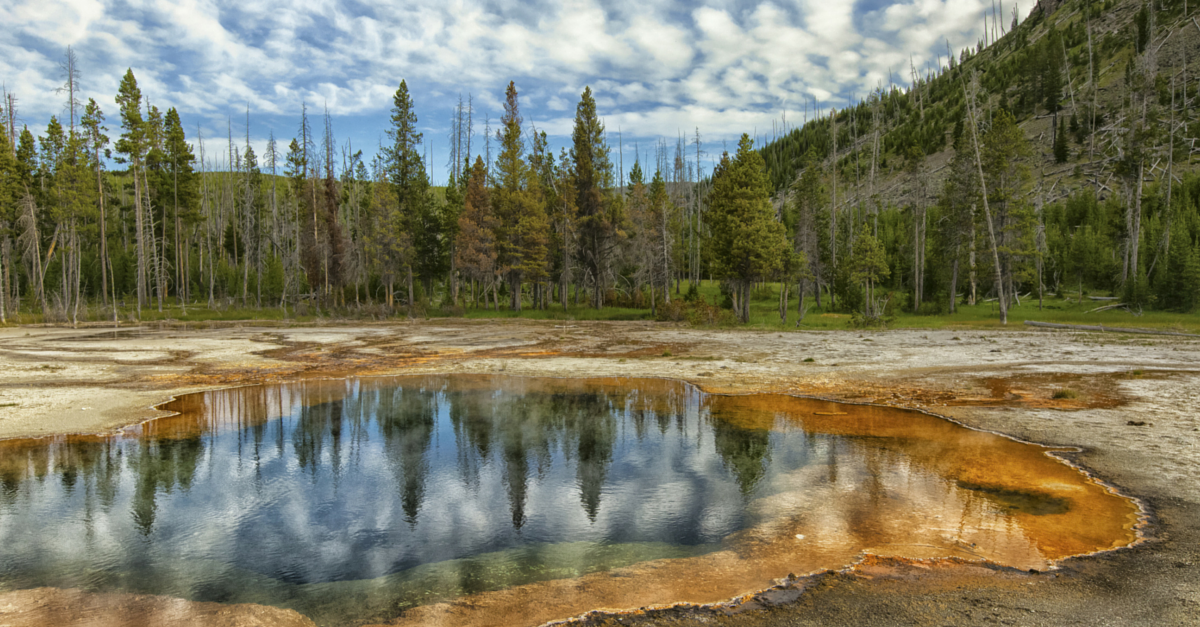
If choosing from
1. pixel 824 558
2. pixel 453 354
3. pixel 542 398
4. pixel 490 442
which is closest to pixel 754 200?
pixel 453 354

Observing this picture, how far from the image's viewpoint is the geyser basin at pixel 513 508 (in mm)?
6207

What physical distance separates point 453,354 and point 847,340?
18.4 meters

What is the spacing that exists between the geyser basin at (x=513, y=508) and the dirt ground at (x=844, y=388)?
1.53ft

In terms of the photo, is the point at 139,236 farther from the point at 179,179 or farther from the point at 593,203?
the point at 593,203

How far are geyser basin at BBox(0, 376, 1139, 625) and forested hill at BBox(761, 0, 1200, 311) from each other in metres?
34.6

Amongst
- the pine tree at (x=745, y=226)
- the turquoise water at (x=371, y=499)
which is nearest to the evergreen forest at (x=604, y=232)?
the pine tree at (x=745, y=226)

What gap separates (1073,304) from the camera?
44.9 meters

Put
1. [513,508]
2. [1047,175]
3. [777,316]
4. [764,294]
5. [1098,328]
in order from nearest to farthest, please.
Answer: [513,508]
[1098,328]
[777,316]
[764,294]
[1047,175]

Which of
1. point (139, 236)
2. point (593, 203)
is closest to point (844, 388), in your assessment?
point (593, 203)

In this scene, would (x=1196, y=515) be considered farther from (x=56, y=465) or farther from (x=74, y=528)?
(x=56, y=465)

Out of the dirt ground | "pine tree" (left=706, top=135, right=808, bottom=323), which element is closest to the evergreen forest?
"pine tree" (left=706, top=135, right=808, bottom=323)

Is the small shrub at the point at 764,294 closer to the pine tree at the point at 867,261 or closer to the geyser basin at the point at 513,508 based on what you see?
the pine tree at the point at 867,261

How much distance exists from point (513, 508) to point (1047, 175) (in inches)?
3412

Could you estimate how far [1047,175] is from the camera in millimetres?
72375
